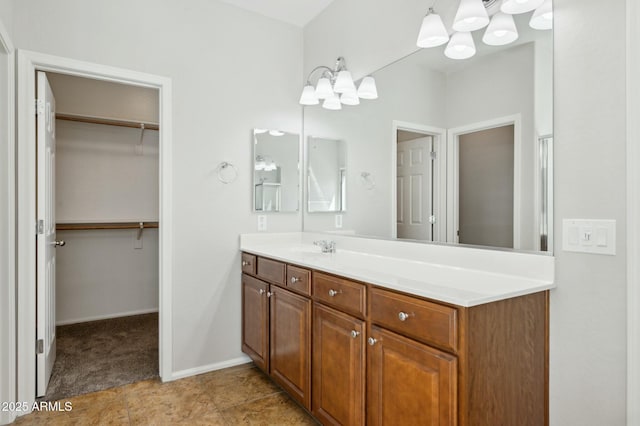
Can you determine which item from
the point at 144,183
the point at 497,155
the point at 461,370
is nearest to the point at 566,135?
the point at 497,155

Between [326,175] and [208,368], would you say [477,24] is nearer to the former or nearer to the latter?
[326,175]

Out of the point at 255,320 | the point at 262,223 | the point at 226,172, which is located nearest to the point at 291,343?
the point at 255,320

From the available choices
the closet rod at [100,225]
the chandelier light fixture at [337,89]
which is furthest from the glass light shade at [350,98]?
the closet rod at [100,225]

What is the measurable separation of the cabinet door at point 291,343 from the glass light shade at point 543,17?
63.6 inches

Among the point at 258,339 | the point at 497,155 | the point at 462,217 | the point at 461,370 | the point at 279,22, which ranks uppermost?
the point at 279,22

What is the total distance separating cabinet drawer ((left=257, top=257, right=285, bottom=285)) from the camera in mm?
2234

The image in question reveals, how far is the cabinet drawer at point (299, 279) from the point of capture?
78.2 inches

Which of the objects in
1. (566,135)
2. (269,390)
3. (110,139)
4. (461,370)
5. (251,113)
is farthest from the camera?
(110,139)

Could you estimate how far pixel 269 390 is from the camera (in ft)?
7.93

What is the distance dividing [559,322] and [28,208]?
274 centimetres

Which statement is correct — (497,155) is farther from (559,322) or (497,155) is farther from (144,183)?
(144,183)

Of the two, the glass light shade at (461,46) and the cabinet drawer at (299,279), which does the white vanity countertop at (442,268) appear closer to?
the cabinet drawer at (299,279)

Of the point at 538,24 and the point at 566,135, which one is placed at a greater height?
the point at 538,24

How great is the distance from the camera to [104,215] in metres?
3.83
